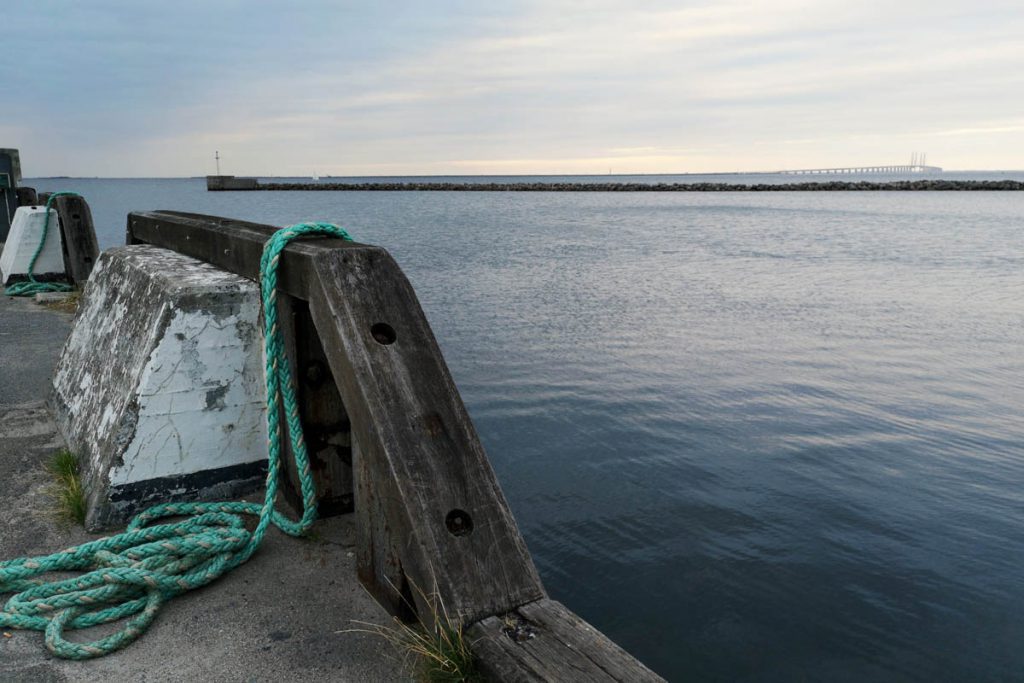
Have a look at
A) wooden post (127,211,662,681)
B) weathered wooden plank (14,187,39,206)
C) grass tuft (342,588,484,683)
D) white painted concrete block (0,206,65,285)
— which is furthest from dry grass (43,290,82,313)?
grass tuft (342,588,484,683)

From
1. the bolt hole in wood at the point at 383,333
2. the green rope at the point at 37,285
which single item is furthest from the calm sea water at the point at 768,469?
the green rope at the point at 37,285

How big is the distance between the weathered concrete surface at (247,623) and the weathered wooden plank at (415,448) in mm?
268

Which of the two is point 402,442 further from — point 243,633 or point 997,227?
point 997,227

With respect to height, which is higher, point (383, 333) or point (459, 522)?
point (383, 333)

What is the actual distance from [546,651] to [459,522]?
497mm

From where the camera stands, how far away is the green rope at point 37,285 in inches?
408

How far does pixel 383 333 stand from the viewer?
106 inches

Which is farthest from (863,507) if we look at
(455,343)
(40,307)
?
(40,307)

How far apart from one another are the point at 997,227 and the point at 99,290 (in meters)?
48.1

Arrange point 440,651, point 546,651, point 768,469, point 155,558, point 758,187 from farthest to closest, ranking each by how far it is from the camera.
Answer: point 758,187, point 768,469, point 155,558, point 440,651, point 546,651

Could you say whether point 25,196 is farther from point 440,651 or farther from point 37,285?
point 440,651

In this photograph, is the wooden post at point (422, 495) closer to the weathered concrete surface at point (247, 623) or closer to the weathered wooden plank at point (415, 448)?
the weathered wooden plank at point (415, 448)

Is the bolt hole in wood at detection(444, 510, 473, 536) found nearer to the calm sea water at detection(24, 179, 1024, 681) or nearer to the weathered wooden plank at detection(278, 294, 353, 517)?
the weathered wooden plank at detection(278, 294, 353, 517)

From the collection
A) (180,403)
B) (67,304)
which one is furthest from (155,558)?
(67,304)
